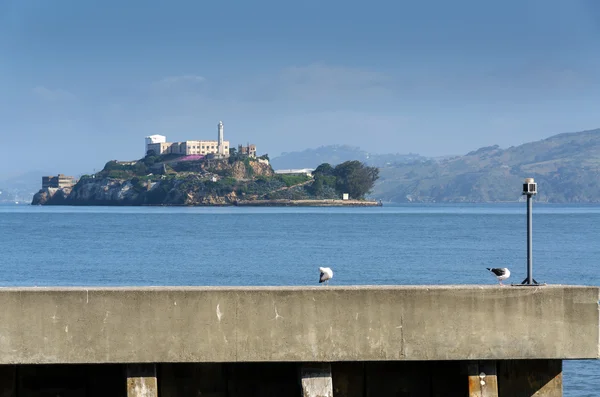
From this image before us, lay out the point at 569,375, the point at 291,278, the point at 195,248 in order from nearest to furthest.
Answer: the point at 569,375, the point at 291,278, the point at 195,248

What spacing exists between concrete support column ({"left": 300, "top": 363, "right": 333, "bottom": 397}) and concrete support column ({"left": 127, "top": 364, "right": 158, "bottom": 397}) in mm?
1715

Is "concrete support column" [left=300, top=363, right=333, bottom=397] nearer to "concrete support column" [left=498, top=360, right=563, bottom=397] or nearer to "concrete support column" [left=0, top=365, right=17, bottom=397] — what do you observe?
"concrete support column" [left=498, top=360, right=563, bottom=397]

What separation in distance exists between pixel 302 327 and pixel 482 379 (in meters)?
2.20

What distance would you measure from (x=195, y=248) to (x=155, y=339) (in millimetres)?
68880

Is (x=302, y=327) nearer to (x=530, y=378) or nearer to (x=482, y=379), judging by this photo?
(x=482, y=379)

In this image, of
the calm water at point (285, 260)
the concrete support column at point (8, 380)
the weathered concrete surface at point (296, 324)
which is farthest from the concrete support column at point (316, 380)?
the calm water at point (285, 260)

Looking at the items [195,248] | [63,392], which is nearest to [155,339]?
[63,392]

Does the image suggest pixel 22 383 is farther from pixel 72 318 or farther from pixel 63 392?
pixel 72 318

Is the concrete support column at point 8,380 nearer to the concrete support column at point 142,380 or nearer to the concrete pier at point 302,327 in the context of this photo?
the concrete pier at point 302,327

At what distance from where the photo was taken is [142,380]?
38.3ft

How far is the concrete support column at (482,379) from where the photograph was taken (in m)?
11.8

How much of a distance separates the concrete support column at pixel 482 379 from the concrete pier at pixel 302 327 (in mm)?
12

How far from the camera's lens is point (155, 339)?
11602 millimetres

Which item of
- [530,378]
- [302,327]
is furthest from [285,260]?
[302,327]
